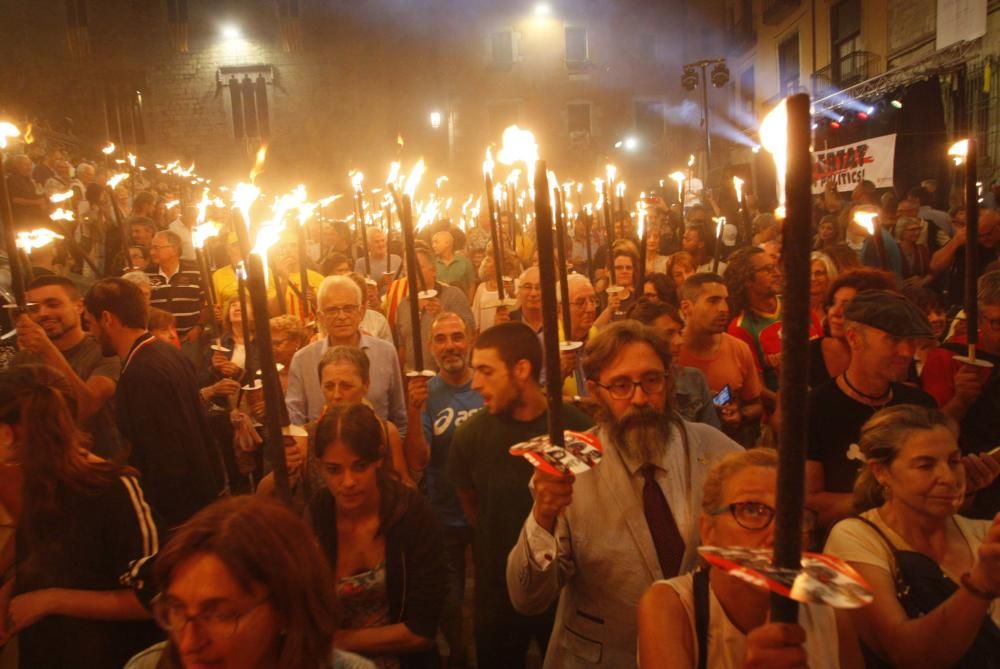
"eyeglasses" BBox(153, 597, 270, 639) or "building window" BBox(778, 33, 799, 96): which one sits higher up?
"building window" BBox(778, 33, 799, 96)

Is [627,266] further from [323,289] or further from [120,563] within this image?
[120,563]

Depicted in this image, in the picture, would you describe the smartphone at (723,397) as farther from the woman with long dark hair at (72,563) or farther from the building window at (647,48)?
the building window at (647,48)

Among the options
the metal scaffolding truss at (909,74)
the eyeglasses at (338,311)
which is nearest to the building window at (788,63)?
the metal scaffolding truss at (909,74)

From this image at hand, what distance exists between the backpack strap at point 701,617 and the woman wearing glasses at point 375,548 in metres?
1.19

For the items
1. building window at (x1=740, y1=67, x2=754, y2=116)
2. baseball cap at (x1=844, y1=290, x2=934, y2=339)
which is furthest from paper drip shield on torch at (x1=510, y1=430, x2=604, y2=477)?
building window at (x1=740, y1=67, x2=754, y2=116)

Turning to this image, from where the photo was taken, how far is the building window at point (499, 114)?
39.8 metres

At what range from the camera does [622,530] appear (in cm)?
243

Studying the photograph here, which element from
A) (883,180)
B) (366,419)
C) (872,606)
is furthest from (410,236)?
(883,180)

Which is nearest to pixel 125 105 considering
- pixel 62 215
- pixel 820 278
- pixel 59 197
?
pixel 59 197

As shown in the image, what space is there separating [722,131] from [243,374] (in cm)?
3471

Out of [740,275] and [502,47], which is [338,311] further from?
[502,47]

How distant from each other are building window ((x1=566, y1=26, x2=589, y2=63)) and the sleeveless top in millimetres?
40911

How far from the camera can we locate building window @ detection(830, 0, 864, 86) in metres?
20.9

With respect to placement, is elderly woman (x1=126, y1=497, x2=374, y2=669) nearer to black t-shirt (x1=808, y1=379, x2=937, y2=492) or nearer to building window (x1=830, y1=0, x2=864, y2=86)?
black t-shirt (x1=808, y1=379, x2=937, y2=492)
